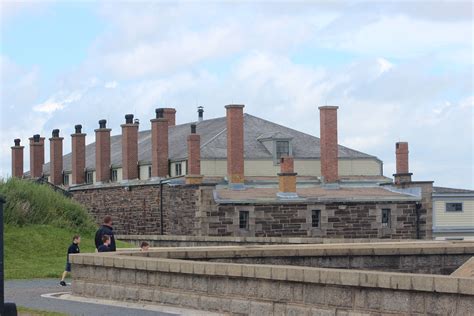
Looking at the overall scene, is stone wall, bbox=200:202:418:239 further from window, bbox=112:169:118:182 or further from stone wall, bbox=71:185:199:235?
window, bbox=112:169:118:182

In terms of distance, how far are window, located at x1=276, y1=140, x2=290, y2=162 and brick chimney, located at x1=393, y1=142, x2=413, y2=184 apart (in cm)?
576

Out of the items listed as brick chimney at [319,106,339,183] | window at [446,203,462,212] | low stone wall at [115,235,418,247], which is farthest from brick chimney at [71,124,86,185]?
window at [446,203,462,212]

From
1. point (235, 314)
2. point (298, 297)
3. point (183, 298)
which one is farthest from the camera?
point (183, 298)

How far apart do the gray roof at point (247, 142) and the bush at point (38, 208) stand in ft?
56.7

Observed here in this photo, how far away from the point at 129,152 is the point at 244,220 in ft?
35.7

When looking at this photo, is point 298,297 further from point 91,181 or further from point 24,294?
point 91,181

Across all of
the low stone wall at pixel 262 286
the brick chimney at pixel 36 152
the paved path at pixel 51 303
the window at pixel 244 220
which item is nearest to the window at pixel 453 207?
the window at pixel 244 220

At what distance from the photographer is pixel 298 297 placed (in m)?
16.2

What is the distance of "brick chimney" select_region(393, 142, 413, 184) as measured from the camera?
58716 millimetres

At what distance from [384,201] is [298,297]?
40.7m

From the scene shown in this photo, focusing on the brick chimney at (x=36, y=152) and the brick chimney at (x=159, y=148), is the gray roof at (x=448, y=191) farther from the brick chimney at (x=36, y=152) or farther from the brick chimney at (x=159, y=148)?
the brick chimney at (x=36, y=152)

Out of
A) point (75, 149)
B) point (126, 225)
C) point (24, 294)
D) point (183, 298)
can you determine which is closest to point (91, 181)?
point (75, 149)

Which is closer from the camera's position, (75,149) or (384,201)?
(384,201)

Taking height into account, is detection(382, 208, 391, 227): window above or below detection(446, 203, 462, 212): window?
below
